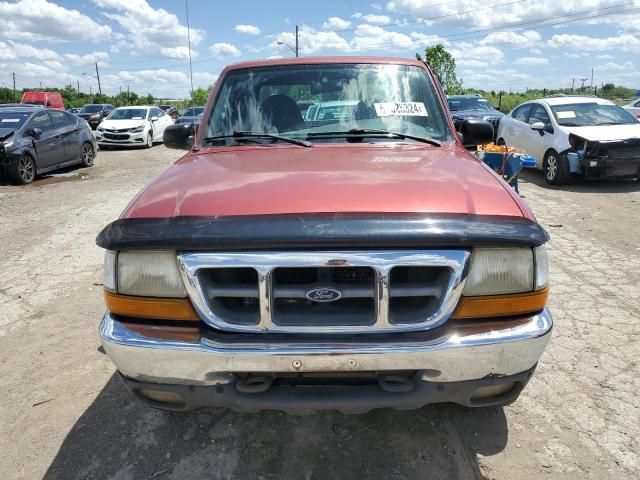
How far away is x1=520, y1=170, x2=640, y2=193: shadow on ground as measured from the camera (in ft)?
29.9

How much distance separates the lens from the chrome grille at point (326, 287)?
73.4 inches

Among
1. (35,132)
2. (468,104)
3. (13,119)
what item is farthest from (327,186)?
(468,104)

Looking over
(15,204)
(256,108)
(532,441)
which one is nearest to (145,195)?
(256,108)

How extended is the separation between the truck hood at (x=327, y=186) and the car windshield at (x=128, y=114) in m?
17.0

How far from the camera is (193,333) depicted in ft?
6.49

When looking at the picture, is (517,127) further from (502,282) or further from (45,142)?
(45,142)

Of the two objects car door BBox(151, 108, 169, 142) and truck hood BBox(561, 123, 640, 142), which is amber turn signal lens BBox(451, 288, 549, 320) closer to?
truck hood BBox(561, 123, 640, 142)

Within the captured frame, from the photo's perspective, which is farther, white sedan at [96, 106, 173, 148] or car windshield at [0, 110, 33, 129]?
white sedan at [96, 106, 173, 148]

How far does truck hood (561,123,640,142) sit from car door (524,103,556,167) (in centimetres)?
41

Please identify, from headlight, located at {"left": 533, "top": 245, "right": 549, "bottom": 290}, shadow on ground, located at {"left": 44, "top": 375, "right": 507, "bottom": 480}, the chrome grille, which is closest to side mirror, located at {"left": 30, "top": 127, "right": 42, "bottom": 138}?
shadow on ground, located at {"left": 44, "top": 375, "right": 507, "bottom": 480}

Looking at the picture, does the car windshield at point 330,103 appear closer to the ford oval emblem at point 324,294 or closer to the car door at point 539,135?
the ford oval emblem at point 324,294

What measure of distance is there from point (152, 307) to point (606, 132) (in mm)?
9374

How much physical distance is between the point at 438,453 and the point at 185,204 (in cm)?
171

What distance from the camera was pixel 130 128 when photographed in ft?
57.1
